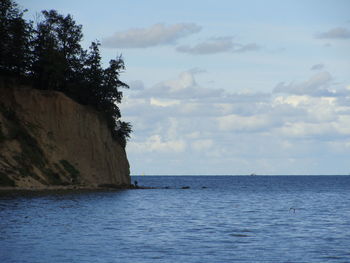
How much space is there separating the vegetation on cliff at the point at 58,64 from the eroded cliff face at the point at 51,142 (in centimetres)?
374

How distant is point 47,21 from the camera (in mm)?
85812

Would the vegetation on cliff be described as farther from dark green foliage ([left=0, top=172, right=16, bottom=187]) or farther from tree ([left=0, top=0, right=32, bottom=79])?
dark green foliage ([left=0, top=172, right=16, bottom=187])

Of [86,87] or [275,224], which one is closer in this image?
[275,224]

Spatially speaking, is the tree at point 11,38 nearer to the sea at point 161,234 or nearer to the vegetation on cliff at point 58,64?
the vegetation on cliff at point 58,64

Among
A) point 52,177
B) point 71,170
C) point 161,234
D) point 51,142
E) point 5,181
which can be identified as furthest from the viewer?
point 51,142

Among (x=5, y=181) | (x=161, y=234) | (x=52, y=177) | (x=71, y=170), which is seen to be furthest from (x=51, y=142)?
(x=161, y=234)

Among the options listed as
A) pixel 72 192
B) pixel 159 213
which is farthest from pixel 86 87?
pixel 159 213

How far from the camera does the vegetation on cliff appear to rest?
79.2m

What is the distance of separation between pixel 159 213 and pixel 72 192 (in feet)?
71.3

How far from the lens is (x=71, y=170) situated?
251 feet

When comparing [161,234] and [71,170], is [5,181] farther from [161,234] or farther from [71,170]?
[161,234]

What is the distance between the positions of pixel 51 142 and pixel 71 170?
481 cm

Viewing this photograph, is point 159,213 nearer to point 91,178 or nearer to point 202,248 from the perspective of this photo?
point 202,248

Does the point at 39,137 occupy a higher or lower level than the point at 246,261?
higher
